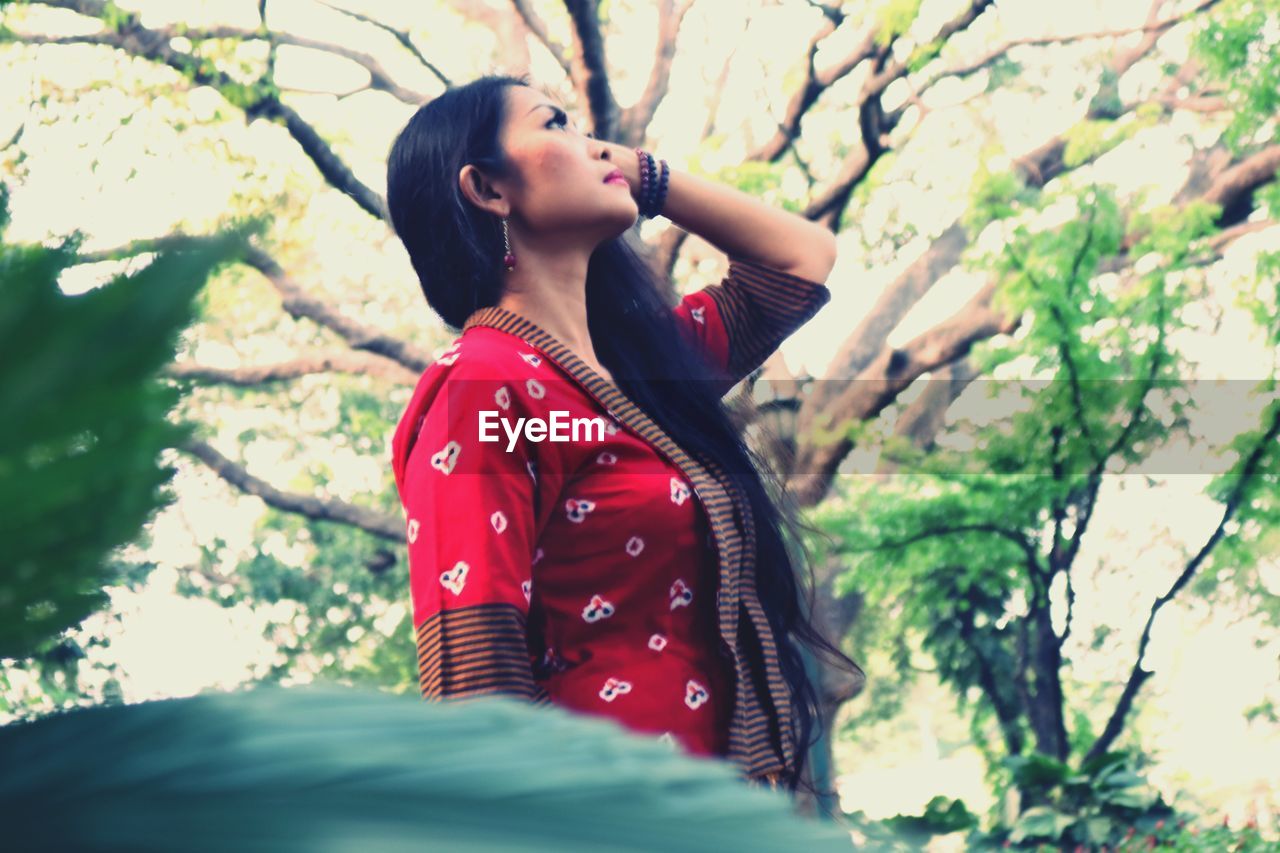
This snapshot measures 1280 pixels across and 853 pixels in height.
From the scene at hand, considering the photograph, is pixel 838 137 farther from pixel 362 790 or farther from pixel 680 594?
pixel 362 790

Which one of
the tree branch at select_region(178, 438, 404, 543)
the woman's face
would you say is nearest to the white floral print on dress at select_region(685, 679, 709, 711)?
the woman's face

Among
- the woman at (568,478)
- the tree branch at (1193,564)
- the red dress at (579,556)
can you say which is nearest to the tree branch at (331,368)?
the tree branch at (1193,564)

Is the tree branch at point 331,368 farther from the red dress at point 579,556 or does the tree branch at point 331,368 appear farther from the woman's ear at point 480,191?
Answer: the red dress at point 579,556

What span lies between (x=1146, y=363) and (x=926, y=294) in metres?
4.96

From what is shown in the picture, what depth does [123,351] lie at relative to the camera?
15cm

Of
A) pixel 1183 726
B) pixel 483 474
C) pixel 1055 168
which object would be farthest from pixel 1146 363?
pixel 1183 726

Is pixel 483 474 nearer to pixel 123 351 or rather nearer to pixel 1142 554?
pixel 123 351

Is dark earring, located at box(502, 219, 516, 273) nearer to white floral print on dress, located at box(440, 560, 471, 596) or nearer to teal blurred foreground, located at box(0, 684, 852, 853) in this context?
white floral print on dress, located at box(440, 560, 471, 596)

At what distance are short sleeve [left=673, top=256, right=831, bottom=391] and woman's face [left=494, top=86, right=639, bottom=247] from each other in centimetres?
44

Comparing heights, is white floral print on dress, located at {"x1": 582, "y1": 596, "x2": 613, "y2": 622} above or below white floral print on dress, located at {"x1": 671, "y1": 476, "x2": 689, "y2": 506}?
below

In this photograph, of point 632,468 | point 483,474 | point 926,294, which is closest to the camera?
point 483,474

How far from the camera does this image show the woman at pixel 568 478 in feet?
6.07

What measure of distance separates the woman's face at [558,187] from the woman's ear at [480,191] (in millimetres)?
15

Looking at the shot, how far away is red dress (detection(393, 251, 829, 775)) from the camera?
6.02ft
